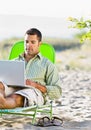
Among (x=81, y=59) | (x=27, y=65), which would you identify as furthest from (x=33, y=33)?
(x=81, y=59)

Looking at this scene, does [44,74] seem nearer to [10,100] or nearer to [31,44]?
[31,44]

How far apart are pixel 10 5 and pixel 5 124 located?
13177 mm

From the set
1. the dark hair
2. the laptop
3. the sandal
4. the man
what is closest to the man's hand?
the man

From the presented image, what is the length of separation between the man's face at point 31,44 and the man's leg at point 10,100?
1.74ft

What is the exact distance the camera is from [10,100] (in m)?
5.18

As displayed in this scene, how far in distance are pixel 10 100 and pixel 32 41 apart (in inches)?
29.0

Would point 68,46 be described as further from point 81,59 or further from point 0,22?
point 0,22

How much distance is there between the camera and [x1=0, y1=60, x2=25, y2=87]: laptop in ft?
17.6

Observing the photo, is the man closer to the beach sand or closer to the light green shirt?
the light green shirt

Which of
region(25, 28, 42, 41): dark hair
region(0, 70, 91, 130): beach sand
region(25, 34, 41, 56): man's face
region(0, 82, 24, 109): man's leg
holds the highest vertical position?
region(25, 28, 42, 41): dark hair

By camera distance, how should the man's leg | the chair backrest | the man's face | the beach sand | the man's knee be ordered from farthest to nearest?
1. the chair backrest
2. the man's face
3. the beach sand
4. the man's knee
5. the man's leg

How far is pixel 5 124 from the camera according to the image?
18.0 feet

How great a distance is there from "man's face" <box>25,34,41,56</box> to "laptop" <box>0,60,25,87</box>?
23 cm

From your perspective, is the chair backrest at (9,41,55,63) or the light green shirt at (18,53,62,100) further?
the chair backrest at (9,41,55,63)
